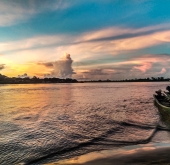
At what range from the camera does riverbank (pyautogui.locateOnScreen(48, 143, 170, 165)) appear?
34.7 feet

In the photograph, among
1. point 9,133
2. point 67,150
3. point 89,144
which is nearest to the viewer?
point 67,150

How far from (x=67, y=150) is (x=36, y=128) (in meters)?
7.92

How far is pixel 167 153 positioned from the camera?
1157cm

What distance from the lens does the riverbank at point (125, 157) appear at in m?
10.6

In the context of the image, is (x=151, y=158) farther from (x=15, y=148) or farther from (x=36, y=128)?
(x=36, y=128)

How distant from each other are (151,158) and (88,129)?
32.6 feet

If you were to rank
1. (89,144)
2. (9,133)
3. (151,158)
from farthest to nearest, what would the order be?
1. (9,133)
2. (89,144)
3. (151,158)

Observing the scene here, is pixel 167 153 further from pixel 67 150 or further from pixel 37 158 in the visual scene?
pixel 37 158

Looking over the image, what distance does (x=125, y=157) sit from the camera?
11.5m

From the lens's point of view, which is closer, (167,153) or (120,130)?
(167,153)

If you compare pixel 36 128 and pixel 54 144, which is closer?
pixel 54 144

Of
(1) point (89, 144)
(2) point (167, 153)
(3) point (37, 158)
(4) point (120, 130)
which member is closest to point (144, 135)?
(4) point (120, 130)

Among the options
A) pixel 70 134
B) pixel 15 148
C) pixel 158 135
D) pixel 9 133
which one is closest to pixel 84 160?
pixel 15 148

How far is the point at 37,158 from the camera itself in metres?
12.7
